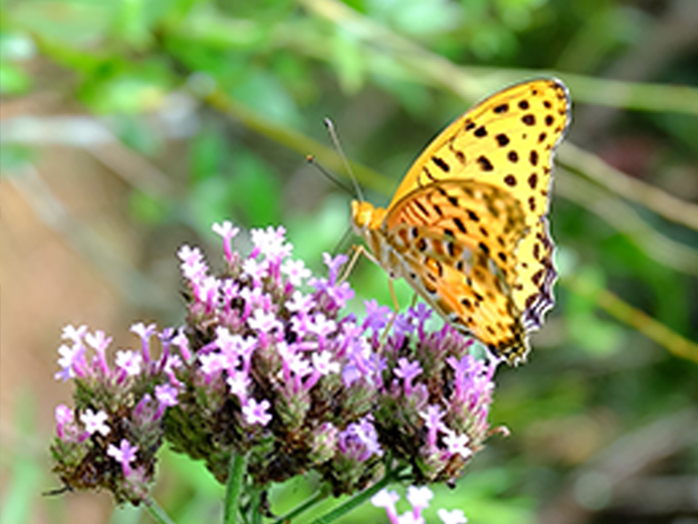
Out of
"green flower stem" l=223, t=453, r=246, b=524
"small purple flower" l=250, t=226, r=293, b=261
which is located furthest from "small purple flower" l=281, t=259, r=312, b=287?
"green flower stem" l=223, t=453, r=246, b=524

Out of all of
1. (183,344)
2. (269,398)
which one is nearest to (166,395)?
(183,344)

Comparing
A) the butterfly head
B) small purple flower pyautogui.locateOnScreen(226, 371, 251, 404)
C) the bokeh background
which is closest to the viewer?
small purple flower pyautogui.locateOnScreen(226, 371, 251, 404)

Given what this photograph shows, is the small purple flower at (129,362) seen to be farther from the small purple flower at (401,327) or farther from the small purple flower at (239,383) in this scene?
the small purple flower at (401,327)

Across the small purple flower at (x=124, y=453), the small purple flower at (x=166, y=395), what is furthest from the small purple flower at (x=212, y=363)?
the small purple flower at (x=124, y=453)

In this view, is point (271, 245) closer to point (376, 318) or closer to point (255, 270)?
point (255, 270)

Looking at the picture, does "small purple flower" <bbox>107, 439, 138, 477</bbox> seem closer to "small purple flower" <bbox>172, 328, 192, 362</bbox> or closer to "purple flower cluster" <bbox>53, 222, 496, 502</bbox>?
"purple flower cluster" <bbox>53, 222, 496, 502</bbox>

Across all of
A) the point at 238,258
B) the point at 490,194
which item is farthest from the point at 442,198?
the point at 238,258
